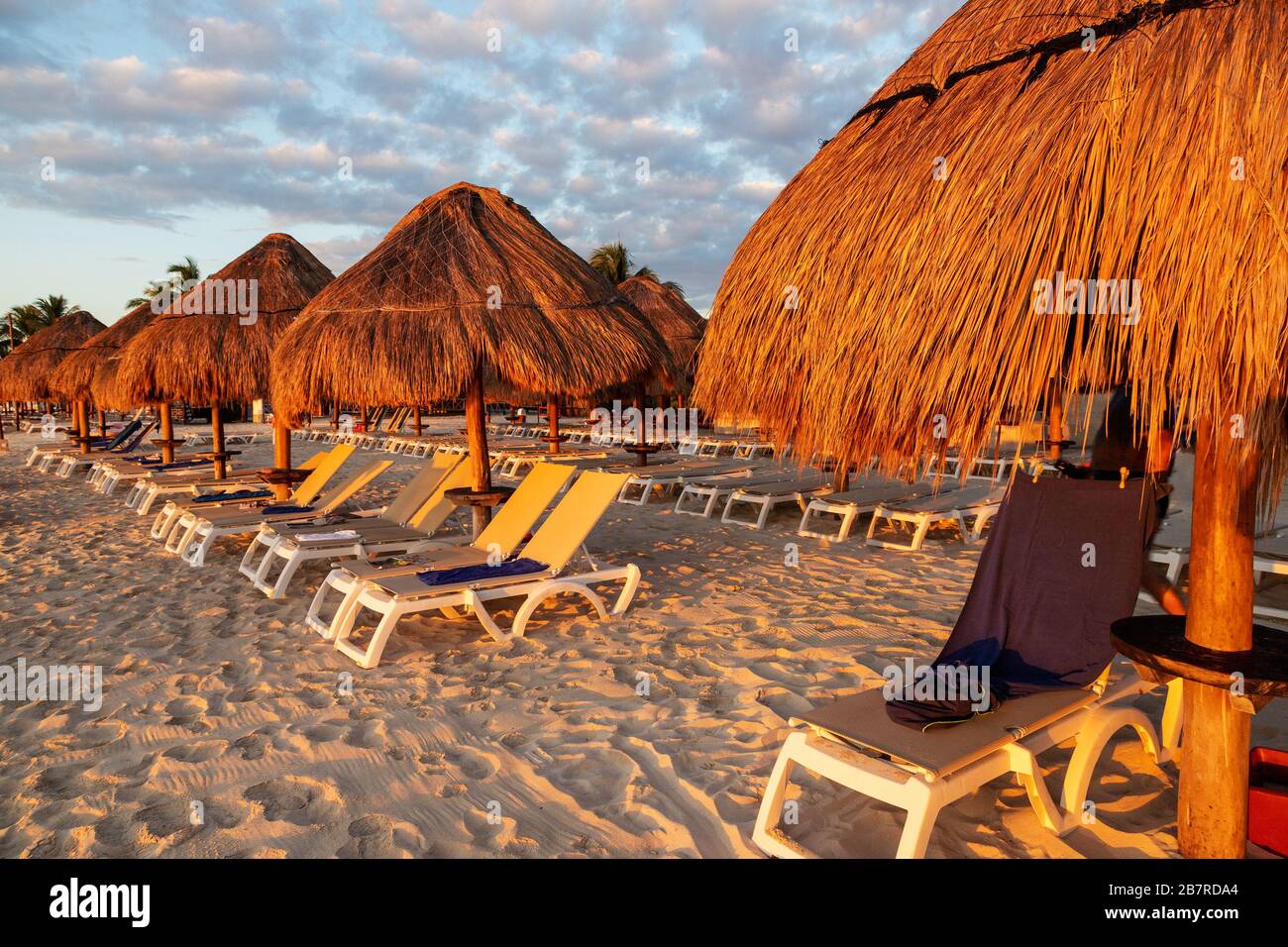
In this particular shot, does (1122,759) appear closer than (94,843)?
No

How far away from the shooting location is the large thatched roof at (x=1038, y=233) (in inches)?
57.9

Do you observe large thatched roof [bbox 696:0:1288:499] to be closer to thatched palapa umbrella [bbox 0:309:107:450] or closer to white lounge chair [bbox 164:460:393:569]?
white lounge chair [bbox 164:460:393:569]

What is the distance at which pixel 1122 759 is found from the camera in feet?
8.76

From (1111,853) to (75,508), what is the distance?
1095 centimetres

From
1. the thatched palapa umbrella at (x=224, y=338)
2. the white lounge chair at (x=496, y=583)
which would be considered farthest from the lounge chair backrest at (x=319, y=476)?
the white lounge chair at (x=496, y=583)

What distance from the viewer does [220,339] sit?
25.9 ft

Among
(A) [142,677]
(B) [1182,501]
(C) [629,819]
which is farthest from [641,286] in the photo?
(C) [629,819]

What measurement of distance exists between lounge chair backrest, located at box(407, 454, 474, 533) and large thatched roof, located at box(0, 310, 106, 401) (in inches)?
564

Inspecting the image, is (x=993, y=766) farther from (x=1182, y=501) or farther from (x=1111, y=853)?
(x=1182, y=501)

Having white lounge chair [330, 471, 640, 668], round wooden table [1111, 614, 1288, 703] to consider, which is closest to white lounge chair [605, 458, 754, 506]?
white lounge chair [330, 471, 640, 668]

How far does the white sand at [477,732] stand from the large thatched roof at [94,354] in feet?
28.8

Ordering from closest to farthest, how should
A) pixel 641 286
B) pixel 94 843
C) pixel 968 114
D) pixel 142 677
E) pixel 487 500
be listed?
pixel 968 114
pixel 94 843
pixel 142 677
pixel 487 500
pixel 641 286

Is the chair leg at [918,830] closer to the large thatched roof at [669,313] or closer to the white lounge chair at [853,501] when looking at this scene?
the white lounge chair at [853,501]

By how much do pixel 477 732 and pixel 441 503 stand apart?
282cm
